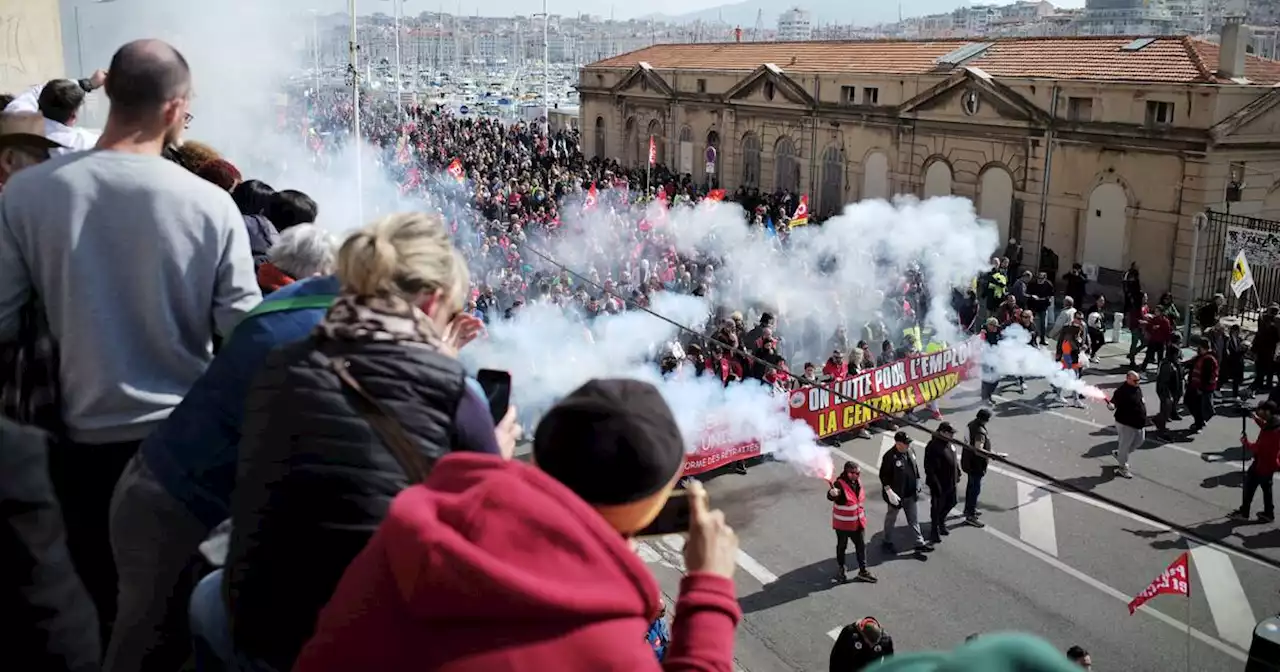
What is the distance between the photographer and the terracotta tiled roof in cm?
2203

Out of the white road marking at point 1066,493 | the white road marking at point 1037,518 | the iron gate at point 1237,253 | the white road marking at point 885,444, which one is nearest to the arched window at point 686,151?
the iron gate at point 1237,253

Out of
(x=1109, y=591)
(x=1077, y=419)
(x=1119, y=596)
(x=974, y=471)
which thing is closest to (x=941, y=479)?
(x=974, y=471)

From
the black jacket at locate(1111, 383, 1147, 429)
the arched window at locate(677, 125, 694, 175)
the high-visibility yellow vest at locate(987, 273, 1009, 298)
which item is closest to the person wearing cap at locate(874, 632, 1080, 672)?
the black jacket at locate(1111, 383, 1147, 429)

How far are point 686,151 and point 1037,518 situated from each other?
89.6 feet

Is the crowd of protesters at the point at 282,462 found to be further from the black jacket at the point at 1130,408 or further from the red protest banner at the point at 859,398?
the black jacket at the point at 1130,408

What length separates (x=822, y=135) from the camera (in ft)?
100

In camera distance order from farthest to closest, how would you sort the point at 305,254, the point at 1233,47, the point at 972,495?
the point at 1233,47 → the point at 972,495 → the point at 305,254

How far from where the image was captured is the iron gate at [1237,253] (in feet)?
61.1

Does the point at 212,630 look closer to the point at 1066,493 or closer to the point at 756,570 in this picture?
the point at 756,570

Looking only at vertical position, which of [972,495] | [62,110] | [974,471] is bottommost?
[972,495]

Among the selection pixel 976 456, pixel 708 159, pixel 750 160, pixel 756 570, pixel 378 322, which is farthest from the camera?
pixel 750 160

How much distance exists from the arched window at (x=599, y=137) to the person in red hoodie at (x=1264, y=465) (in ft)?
111

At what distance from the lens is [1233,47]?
2061cm

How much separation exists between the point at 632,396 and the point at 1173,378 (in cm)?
1459
